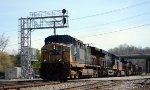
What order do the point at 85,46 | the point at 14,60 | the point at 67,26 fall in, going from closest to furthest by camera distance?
the point at 85,46 → the point at 67,26 → the point at 14,60

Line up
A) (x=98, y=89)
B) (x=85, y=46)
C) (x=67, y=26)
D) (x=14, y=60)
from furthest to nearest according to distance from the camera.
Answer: (x=14, y=60) < (x=67, y=26) < (x=85, y=46) < (x=98, y=89)

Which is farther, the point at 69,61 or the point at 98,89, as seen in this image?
the point at 69,61

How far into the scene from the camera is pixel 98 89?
17.6 m

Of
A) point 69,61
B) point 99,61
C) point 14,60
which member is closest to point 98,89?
point 69,61

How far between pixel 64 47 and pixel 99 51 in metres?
13.3

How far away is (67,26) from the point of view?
1677 inches

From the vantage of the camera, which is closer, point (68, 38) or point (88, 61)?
point (68, 38)

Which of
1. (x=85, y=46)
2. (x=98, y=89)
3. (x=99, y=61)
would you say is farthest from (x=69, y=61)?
(x=99, y=61)

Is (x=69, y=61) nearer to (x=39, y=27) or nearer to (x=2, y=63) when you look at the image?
(x=39, y=27)

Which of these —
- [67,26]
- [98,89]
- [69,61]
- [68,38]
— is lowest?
[98,89]

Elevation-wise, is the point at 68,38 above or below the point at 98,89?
above

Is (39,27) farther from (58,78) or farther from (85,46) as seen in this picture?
(58,78)

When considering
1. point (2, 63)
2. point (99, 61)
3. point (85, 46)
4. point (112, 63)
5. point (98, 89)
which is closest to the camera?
point (98, 89)

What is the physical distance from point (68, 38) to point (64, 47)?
44.5 inches
